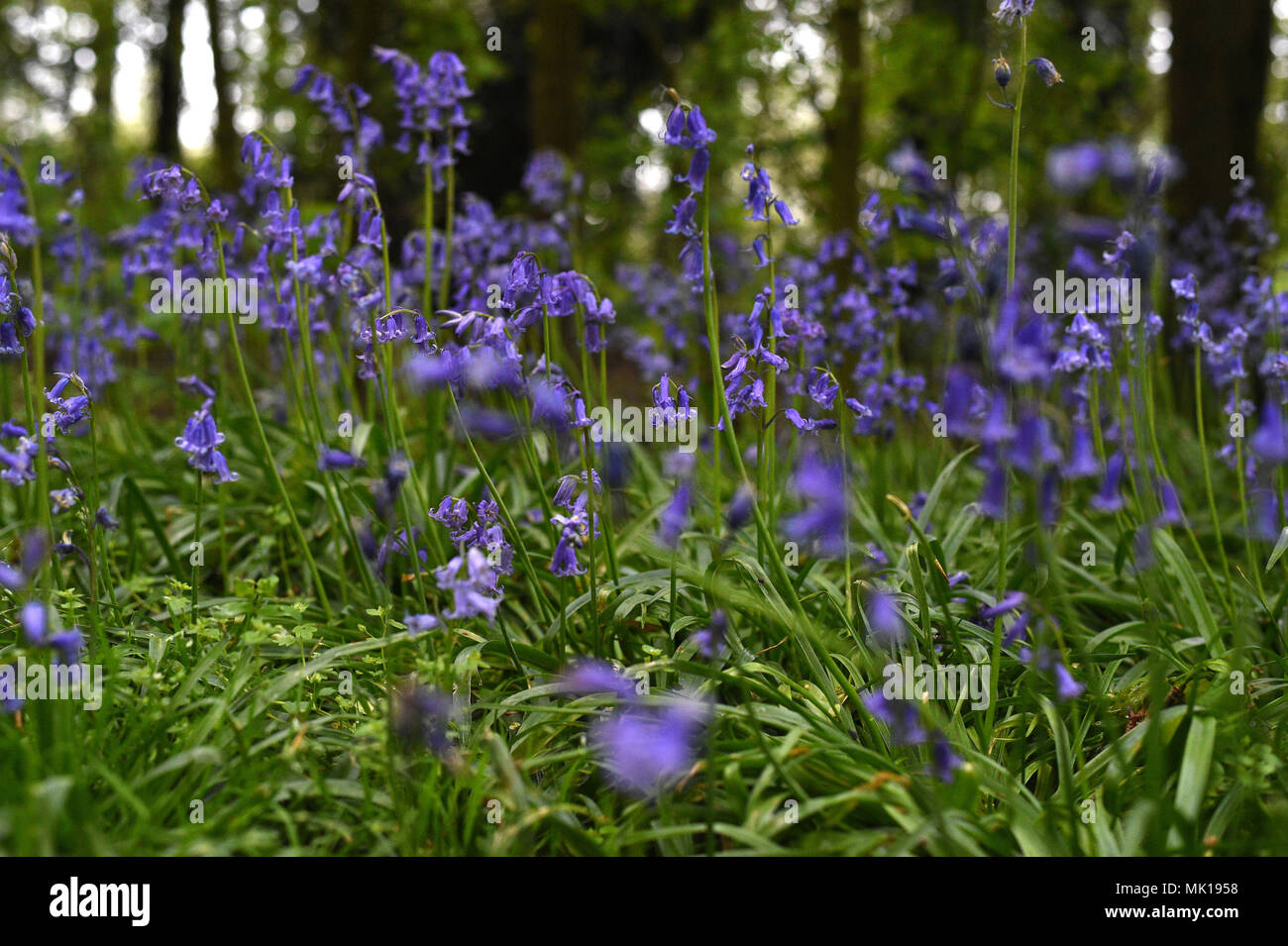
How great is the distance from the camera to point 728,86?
12133mm

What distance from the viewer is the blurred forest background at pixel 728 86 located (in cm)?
729

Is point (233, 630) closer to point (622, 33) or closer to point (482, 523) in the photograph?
point (482, 523)

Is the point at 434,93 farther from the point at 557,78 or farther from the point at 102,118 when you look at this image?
the point at 102,118

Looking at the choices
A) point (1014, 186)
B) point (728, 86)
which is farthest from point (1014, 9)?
point (728, 86)

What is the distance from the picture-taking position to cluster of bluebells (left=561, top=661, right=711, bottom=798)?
192 centimetres

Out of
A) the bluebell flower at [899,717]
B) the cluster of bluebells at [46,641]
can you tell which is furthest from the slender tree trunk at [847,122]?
the cluster of bluebells at [46,641]

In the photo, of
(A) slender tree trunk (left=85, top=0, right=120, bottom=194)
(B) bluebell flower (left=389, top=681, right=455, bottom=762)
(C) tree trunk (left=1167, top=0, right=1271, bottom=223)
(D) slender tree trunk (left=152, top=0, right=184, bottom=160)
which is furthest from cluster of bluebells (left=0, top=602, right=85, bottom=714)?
(D) slender tree trunk (left=152, top=0, right=184, bottom=160)

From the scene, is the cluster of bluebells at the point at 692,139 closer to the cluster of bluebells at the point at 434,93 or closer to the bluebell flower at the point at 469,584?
the bluebell flower at the point at 469,584

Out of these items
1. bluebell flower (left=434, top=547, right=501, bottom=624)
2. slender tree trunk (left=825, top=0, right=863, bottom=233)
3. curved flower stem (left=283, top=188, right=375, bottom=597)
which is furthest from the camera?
slender tree trunk (left=825, top=0, right=863, bottom=233)

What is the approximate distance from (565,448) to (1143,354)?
6.12 ft

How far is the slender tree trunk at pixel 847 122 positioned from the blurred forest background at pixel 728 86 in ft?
0.07

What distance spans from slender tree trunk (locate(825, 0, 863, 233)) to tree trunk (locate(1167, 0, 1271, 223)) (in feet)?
7.96

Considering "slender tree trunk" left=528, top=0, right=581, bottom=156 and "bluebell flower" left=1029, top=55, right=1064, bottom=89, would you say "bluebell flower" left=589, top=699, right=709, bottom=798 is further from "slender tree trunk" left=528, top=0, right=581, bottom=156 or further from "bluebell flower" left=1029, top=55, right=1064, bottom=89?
"slender tree trunk" left=528, top=0, right=581, bottom=156
